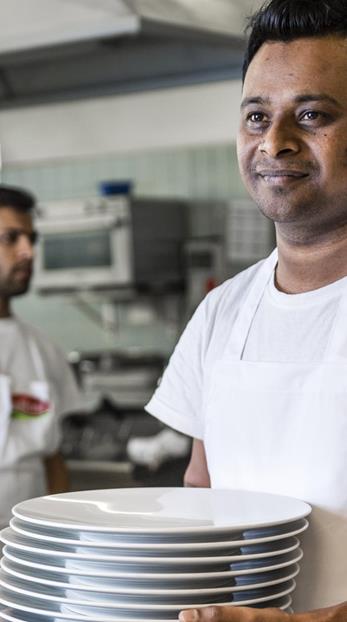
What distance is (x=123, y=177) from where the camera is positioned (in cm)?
445

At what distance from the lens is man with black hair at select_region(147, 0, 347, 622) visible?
994mm

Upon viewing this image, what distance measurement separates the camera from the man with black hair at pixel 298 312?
39.1 inches

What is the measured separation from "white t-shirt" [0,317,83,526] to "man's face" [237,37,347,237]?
1.37 m

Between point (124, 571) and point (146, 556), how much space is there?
0.03 m

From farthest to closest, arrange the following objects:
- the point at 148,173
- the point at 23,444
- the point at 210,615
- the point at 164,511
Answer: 1. the point at 148,173
2. the point at 23,444
3. the point at 164,511
4. the point at 210,615

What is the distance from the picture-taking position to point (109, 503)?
101 centimetres

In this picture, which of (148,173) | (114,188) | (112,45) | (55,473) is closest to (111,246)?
(114,188)

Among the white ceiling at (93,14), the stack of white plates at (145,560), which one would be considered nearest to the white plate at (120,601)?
the stack of white plates at (145,560)

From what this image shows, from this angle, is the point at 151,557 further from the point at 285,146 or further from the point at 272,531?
the point at 285,146

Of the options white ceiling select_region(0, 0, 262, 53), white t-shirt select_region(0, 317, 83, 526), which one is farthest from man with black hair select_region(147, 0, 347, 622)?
white ceiling select_region(0, 0, 262, 53)

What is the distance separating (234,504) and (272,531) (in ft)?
0.25

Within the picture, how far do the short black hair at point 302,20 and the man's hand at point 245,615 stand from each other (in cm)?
56

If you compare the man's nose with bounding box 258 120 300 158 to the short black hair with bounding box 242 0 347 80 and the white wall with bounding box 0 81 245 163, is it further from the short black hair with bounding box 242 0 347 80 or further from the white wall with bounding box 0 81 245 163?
the white wall with bounding box 0 81 245 163

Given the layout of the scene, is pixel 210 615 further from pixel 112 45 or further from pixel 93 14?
pixel 112 45
